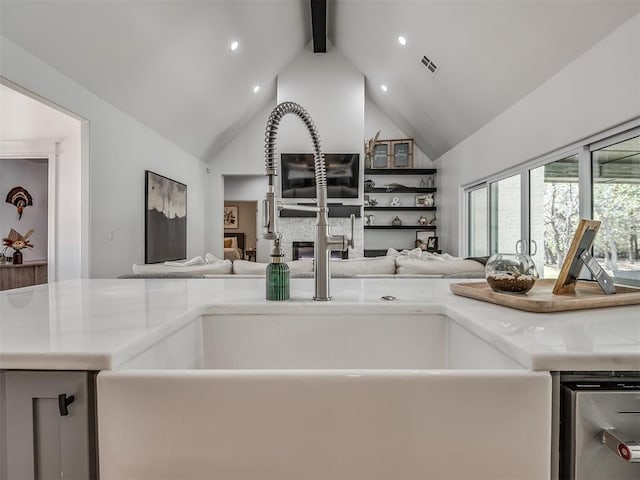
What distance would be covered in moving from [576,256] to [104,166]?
4.30 metres

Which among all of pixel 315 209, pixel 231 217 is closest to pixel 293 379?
pixel 315 209

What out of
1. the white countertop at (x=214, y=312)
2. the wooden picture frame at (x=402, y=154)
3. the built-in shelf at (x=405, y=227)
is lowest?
the white countertop at (x=214, y=312)

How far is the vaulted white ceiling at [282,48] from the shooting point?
10.2ft

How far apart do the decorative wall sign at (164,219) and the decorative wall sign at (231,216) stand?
4142 millimetres

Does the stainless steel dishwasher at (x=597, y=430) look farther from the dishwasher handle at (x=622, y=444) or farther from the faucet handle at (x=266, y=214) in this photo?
the faucet handle at (x=266, y=214)

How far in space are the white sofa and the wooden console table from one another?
2661mm

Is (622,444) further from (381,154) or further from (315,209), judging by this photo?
(381,154)

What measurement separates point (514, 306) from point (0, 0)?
11.5 ft

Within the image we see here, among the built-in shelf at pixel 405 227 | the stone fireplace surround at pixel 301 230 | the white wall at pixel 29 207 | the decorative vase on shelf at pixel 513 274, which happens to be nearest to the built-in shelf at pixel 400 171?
the built-in shelf at pixel 405 227

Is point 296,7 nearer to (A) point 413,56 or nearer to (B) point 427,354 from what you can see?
(A) point 413,56

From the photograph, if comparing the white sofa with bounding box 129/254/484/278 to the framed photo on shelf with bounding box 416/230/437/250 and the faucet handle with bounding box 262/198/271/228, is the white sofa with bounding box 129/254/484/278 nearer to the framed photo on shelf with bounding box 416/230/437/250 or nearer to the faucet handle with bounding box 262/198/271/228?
the faucet handle with bounding box 262/198/271/228

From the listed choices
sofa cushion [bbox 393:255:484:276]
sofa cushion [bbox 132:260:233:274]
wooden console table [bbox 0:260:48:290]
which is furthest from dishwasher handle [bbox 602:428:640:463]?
wooden console table [bbox 0:260:48:290]

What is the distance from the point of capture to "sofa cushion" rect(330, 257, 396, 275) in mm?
2832

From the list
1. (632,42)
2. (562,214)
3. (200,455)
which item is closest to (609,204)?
(562,214)
